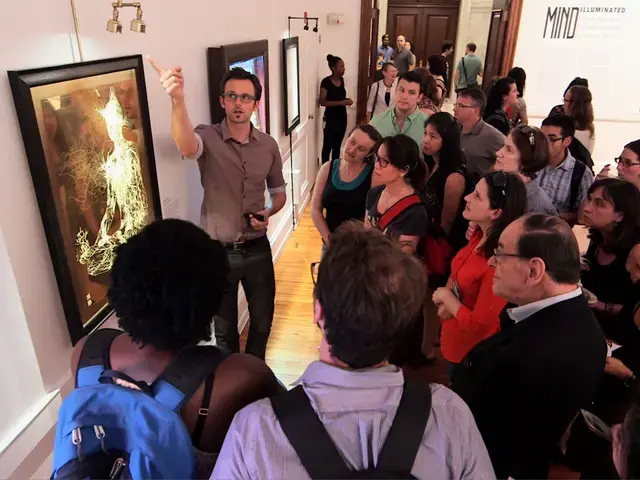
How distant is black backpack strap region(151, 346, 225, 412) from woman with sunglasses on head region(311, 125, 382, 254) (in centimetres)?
173

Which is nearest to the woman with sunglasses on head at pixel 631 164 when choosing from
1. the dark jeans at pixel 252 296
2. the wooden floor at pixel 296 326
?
the wooden floor at pixel 296 326

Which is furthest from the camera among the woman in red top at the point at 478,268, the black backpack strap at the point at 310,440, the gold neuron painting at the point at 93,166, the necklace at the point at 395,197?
the necklace at the point at 395,197

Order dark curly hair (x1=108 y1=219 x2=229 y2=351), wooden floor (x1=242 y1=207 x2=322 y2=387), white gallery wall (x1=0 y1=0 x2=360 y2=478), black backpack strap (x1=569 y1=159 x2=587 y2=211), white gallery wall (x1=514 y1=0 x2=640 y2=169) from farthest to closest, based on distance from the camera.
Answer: white gallery wall (x1=514 y1=0 x2=640 y2=169) → wooden floor (x1=242 y1=207 x2=322 y2=387) → black backpack strap (x1=569 y1=159 x2=587 y2=211) → white gallery wall (x1=0 y1=0 x2=360 y2=478) → dark curly hair (x1=108 y1=219 x2=229 y2=351)

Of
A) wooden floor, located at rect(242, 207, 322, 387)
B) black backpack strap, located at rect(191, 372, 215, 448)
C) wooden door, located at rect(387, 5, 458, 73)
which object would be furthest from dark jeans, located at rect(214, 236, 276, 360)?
wooden door, located at rect(387, 5, 458, 73)

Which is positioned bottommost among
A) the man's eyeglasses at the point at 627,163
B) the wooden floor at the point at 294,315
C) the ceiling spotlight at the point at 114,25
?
the wooden floor at the point at 294,315

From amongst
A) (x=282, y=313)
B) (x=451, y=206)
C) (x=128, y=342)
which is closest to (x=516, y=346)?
(x=128, y=342)

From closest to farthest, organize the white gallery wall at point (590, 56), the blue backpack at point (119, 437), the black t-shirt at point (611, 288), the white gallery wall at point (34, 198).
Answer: the blue backpack at point (119, 437), the white gallery wall at point (34, 198), the black t-shirt at point (611, 288), the white gallery wall at point (590, 56)

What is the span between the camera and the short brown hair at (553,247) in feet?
4.71

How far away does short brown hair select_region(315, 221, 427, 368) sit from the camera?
0.91m

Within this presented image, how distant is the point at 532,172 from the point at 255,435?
2462mm

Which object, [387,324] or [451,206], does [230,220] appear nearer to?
[451,206]

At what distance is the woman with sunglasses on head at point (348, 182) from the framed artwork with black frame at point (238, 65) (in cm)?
75

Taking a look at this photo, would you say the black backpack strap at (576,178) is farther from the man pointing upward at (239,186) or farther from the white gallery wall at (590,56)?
the white gallery wall at (590,56)

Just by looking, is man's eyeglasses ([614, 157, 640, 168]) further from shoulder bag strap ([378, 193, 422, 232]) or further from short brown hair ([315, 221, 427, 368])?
short brown hair ([315, 221, 427, 368])
